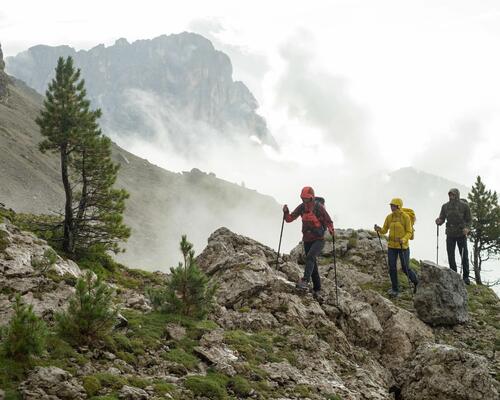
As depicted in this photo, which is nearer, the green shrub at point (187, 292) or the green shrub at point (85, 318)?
the green shrub at point (85, 318)

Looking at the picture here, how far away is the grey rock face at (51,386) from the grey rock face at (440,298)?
1243 centimetres

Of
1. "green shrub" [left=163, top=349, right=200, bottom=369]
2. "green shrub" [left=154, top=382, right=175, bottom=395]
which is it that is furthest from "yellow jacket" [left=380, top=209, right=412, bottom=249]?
"green shrub" [left=154, top=382, right=175, bottom=395]

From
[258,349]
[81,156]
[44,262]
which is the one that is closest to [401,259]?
[258,349]

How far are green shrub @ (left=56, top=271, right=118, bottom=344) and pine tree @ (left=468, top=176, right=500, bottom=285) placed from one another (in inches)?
1283

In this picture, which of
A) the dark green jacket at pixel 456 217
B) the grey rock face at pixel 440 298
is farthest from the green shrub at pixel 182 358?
the dark green jacket at pixel 456 217

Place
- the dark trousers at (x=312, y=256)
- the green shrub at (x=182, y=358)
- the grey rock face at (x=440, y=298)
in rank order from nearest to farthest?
1. the green shrub at (x=182, y=358)
2. the dark trousers at (x=312, y=256)
3. the grey rock face at (x=440, y=298)

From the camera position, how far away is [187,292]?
11.4 m

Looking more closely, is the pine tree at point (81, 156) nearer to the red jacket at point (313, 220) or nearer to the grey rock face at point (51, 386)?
the red jacket at point (313, 220)

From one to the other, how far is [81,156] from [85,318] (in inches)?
850

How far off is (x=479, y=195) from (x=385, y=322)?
25336mm

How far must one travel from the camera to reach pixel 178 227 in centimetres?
17188

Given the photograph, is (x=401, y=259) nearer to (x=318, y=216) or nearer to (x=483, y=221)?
(x=318, y=216)

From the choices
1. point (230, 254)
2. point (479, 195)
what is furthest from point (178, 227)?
point (230, 254)

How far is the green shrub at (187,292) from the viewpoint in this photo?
36.4 feet
